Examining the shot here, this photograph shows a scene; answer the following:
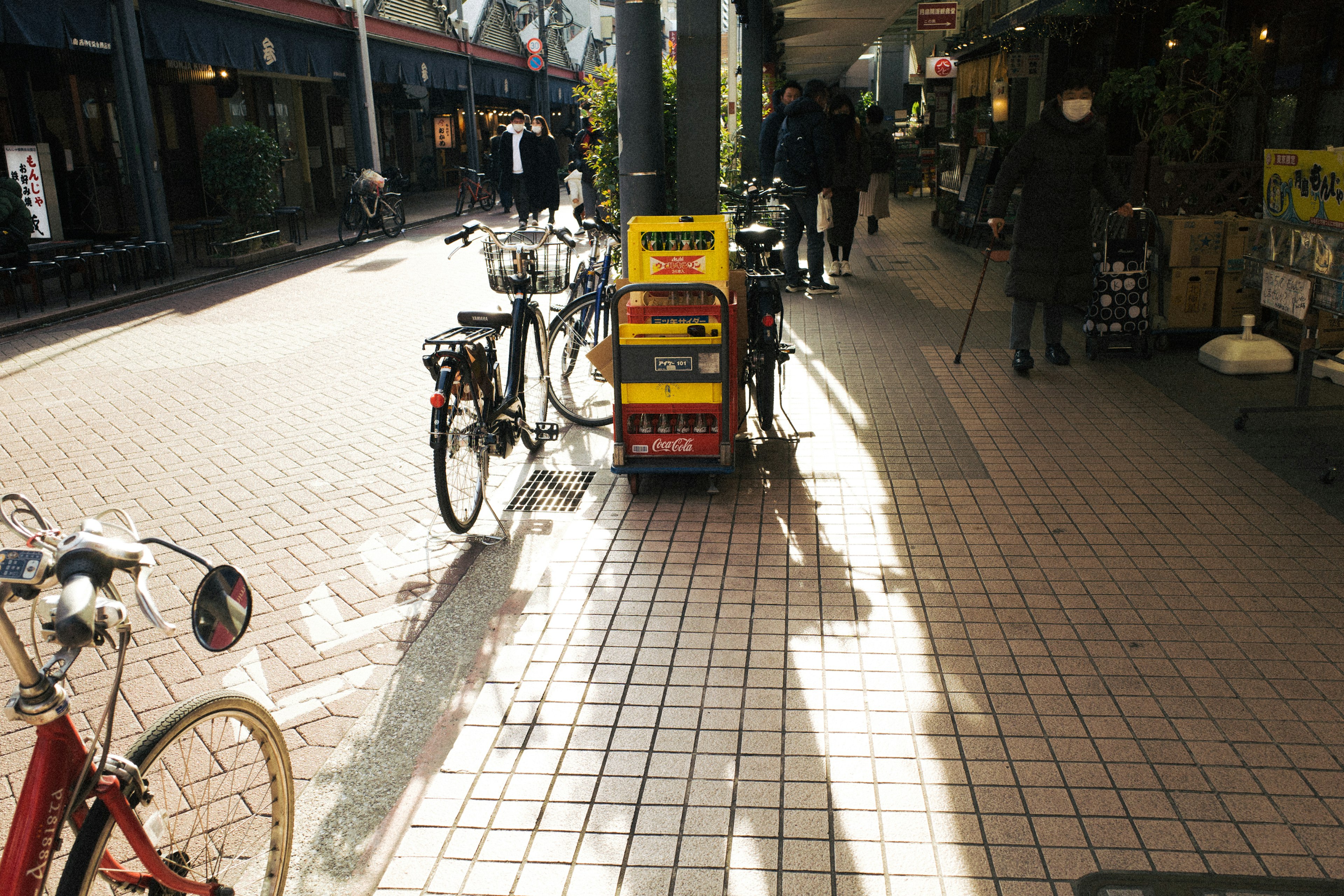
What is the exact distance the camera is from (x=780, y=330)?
6215 millimetres

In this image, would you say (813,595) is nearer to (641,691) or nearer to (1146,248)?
(641,691)

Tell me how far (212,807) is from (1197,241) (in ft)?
26.1

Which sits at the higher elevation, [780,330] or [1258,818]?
[780,330]

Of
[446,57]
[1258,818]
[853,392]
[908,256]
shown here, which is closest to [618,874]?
[1258,818]

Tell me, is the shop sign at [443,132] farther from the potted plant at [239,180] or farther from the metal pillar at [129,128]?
the metal pillar at [129,128]

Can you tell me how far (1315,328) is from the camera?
5.86 meters

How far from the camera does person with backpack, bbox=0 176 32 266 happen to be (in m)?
10.2

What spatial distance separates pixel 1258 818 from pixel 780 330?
3918 millimetres

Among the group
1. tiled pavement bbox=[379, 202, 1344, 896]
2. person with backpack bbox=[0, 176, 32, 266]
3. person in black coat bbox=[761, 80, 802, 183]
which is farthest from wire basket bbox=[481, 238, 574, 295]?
person with backpack bbox=[0, 176, 32, 266]

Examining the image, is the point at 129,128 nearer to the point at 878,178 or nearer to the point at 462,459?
the point at 462,459

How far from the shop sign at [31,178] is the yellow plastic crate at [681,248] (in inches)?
376

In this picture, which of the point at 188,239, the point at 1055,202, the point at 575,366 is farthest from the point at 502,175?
the point at 1055,202

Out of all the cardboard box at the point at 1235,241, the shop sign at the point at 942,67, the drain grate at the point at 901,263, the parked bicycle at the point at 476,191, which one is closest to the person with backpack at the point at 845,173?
the drain grate at the point at 901,263

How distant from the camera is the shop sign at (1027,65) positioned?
14656 millimetres
